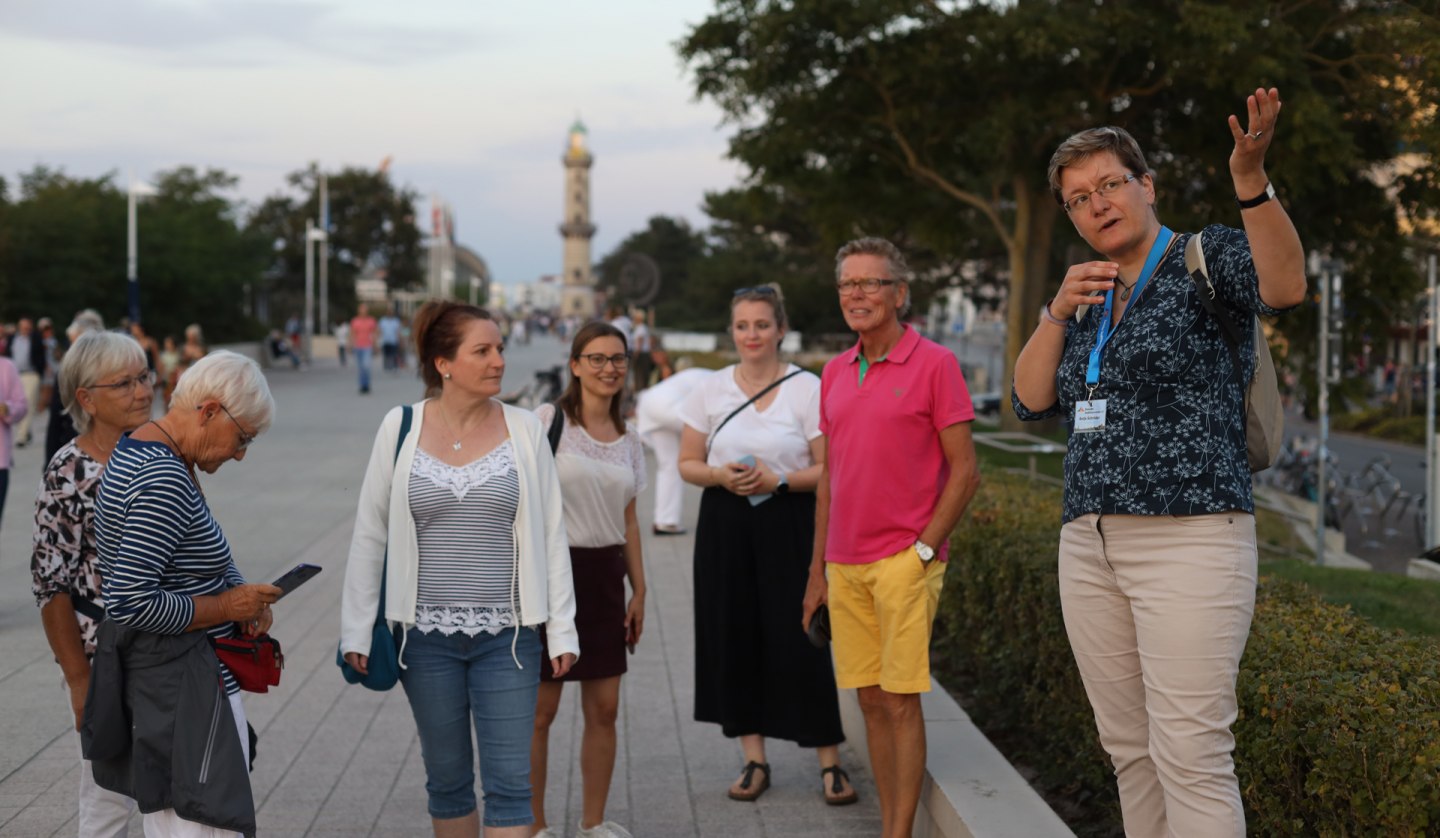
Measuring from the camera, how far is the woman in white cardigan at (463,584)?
4.27 m

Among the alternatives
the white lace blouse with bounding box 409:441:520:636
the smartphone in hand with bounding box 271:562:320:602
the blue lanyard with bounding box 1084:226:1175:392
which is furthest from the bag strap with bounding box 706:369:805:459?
the blue lanyard with bounding box 1084:226:1175:392

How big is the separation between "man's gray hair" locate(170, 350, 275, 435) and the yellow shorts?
6.41 feet

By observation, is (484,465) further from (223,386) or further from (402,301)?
(402,301)

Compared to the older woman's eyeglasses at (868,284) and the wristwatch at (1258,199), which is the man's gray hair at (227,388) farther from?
the wristwatch at (1258,199)

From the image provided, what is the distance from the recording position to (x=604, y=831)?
208 inches

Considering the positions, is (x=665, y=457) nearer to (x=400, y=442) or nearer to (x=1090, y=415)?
(x=400, y=442)

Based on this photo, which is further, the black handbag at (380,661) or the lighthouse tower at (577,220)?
the lighthouse tower at (577,220)

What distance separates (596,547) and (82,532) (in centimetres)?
168

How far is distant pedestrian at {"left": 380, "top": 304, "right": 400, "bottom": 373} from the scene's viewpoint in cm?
4434

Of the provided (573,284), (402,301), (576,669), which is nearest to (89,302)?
(576,669)

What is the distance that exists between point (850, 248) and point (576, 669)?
1.70 m

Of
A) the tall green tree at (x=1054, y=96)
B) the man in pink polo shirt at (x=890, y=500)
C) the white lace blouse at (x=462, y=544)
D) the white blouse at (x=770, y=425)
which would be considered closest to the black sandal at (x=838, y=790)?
the man in pink polo shirt at (x=890, y=500)

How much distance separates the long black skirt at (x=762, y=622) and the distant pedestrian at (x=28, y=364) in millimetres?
17153

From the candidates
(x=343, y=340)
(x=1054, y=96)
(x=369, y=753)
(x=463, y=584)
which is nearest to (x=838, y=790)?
(x=369, y=753)
